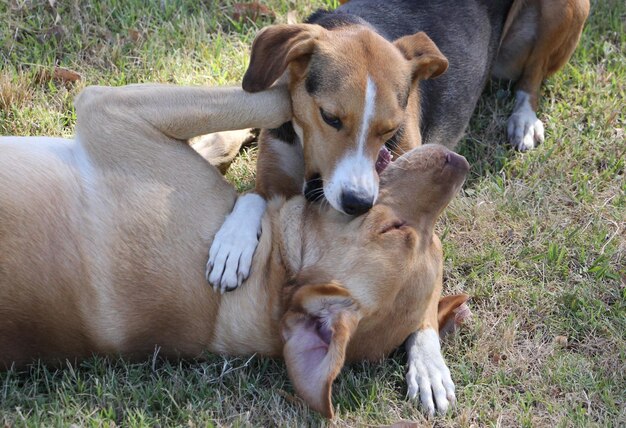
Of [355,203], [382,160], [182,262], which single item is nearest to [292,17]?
[382,160]

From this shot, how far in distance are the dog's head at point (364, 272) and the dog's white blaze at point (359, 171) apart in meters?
0.08

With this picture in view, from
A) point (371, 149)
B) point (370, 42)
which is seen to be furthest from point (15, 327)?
point (370, 42)

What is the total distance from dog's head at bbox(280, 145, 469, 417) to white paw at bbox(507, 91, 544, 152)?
4.96ft

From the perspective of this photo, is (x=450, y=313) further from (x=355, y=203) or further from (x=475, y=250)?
(x=355, y=203)

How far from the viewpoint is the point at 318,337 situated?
3543 mm

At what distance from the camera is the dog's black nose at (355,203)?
12.5 ft

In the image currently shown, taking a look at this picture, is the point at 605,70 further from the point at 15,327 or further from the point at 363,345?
the point at 15,327

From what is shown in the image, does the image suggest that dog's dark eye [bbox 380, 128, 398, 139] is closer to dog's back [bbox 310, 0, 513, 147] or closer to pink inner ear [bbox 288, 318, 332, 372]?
dog's back [bbox 310, 0, 513, 147]

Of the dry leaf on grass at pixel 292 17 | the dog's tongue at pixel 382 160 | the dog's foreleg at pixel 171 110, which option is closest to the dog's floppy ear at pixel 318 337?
the dog's tongue at pixel 382 160

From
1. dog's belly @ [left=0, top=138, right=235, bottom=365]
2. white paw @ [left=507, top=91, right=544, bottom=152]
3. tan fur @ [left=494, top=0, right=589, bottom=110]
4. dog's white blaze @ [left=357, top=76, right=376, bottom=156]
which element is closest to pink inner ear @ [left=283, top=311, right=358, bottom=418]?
dog's belly @ [left=0, top=138, right=235, bottom=365]

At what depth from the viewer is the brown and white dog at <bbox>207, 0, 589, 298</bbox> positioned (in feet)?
13.1

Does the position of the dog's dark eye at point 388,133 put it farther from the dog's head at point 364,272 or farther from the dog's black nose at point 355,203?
the dog's black nose at point 355,203

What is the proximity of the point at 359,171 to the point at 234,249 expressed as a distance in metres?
0.67

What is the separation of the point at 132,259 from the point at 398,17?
230 centimetres
